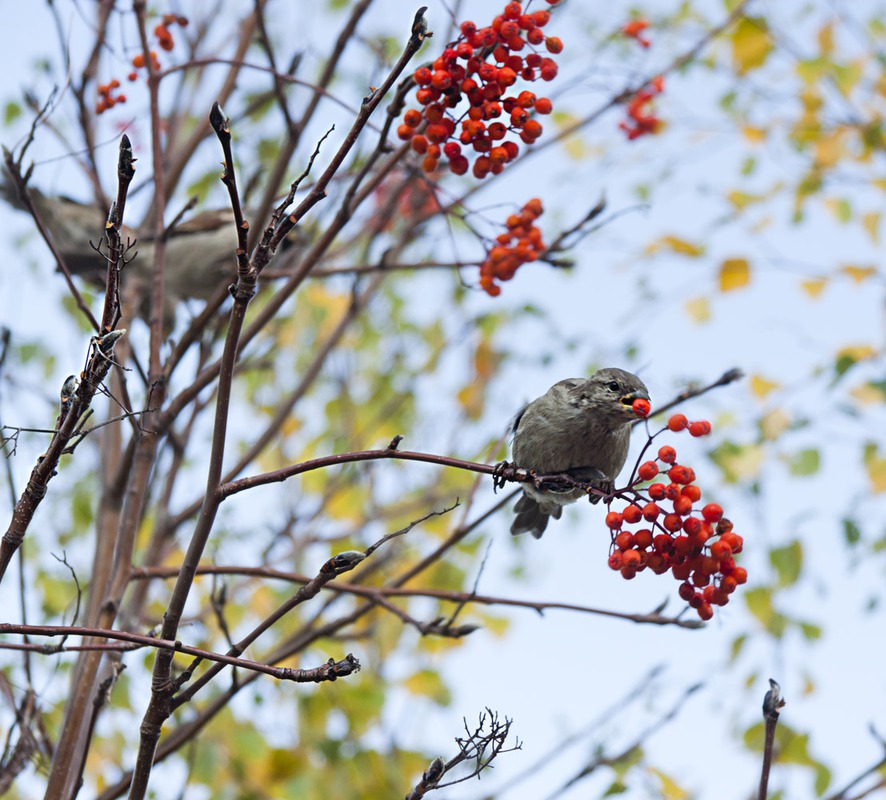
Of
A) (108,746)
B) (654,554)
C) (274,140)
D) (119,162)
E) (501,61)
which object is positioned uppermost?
(274,140)

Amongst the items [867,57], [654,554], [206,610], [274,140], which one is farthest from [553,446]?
[867,57]

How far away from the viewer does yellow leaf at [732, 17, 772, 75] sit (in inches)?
187

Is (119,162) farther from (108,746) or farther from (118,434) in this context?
(108,746)

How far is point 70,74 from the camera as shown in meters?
2.88

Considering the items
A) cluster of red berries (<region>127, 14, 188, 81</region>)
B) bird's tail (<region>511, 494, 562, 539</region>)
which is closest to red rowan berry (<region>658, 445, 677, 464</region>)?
bird's tail (<region>511, 494, 562, 539</region>)

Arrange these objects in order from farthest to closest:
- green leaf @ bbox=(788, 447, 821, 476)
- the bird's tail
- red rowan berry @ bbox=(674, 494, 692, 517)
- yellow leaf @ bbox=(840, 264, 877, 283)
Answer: yellow leaf @ bbox=(840, 264, 877, 283), green leaf @ bbox=(788, 447, 821, 476), the bird's tail, red rowan berry @ bbox=(674, 494, 692, 517)

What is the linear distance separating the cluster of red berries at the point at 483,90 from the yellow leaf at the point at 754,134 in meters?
3.75

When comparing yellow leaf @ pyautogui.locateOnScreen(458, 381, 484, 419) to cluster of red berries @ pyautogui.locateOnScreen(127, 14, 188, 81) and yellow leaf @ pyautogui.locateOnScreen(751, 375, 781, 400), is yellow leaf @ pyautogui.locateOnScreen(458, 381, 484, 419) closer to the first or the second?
yellow leaf @ pyautogui.locateOnScreen(751, 375, 781, 400)

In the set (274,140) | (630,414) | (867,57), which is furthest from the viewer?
(867,57)

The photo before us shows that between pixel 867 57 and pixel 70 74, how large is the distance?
176 inches

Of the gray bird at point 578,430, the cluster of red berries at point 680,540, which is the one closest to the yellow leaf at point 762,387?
the gray bird at point 578,430

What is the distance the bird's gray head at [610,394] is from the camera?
A: 2574 mm

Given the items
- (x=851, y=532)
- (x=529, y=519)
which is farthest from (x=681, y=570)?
(x=851, y=532)

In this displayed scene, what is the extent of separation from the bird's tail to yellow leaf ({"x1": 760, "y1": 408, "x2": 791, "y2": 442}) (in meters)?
1.79
